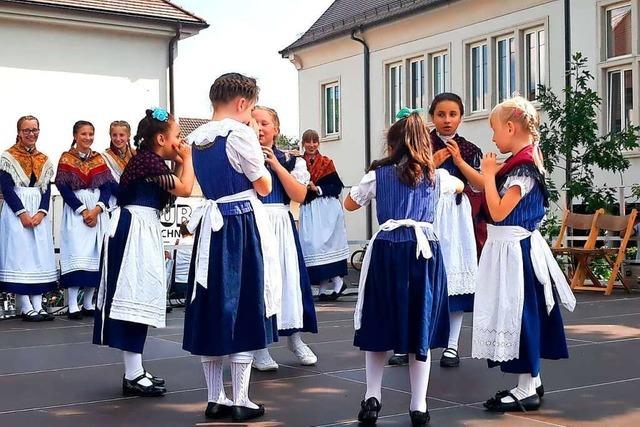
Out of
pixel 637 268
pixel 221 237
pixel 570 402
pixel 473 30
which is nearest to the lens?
pixel 221 237

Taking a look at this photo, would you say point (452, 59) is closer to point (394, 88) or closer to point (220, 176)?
point (394, 88)

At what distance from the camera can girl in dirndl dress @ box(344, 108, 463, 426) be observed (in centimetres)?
518

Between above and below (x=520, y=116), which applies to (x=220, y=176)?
below

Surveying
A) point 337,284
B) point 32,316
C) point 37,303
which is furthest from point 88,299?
point 337,284

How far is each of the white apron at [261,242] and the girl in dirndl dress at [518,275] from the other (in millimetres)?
1169

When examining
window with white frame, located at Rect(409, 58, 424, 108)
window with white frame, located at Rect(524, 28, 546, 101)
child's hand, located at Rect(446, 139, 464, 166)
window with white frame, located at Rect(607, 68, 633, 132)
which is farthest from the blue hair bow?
window with white frame, located at Rect(409, 58, 424, 108)

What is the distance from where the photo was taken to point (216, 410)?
538 cm

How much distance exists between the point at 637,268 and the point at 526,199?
28.5 ft

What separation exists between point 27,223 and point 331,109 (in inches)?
723

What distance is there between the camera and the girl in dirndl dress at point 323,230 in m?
12.2

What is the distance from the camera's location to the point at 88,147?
34.8 ft

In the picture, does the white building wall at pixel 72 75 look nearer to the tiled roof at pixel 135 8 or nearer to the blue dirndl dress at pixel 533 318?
the tiled roof at pixel 135 8

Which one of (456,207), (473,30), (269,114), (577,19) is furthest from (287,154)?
(473,30)

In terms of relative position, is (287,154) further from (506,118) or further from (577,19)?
(577,19)
